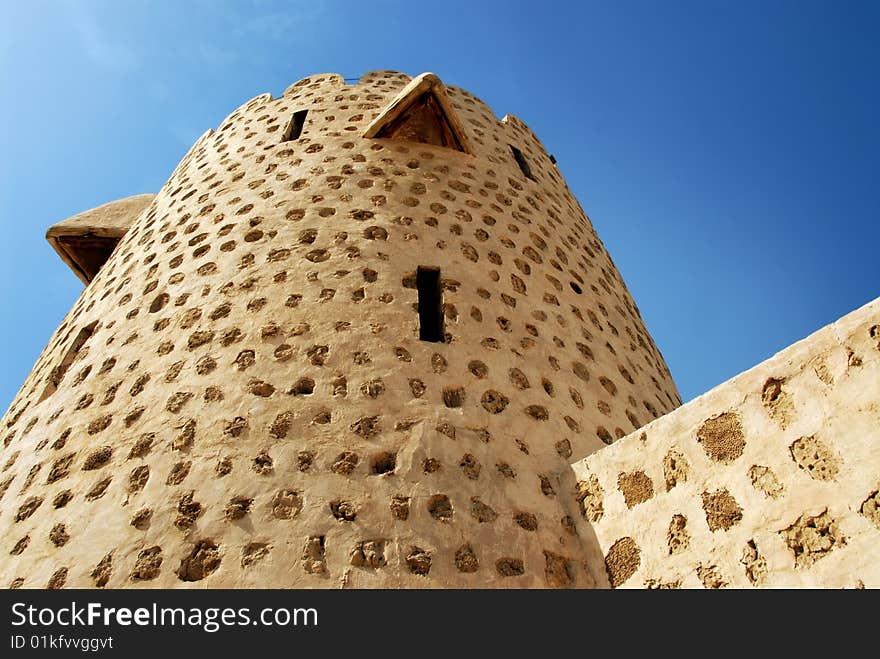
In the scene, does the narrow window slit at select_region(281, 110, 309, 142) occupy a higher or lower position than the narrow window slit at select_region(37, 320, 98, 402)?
higher

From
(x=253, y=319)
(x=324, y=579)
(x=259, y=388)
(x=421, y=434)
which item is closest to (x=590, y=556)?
(x=421, y=434)

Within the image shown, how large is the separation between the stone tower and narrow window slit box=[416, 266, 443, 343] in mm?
19

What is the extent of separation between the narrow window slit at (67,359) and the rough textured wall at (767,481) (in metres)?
4.46

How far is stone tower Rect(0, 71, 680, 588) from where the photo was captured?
4.38 meters

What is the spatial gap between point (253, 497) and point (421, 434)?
1.08 meters

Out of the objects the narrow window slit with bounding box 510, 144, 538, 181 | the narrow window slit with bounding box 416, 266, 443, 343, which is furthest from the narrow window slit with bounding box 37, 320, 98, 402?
the narrow window slit with bounding box 510, 144, 538, 181

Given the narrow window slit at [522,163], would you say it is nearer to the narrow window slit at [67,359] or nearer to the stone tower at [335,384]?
the stone tower at [335,384]

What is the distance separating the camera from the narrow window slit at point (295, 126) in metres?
8.48

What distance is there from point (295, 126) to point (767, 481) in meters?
6.63

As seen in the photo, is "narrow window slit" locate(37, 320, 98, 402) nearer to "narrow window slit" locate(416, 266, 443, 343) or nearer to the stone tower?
the stone tower

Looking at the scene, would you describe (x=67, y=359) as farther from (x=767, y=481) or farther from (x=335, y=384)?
(x=767, y=481)

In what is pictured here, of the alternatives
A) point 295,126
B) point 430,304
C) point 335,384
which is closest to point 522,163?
point 295,126

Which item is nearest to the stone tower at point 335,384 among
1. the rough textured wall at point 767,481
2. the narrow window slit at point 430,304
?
the narrow window slit at point 430,304
